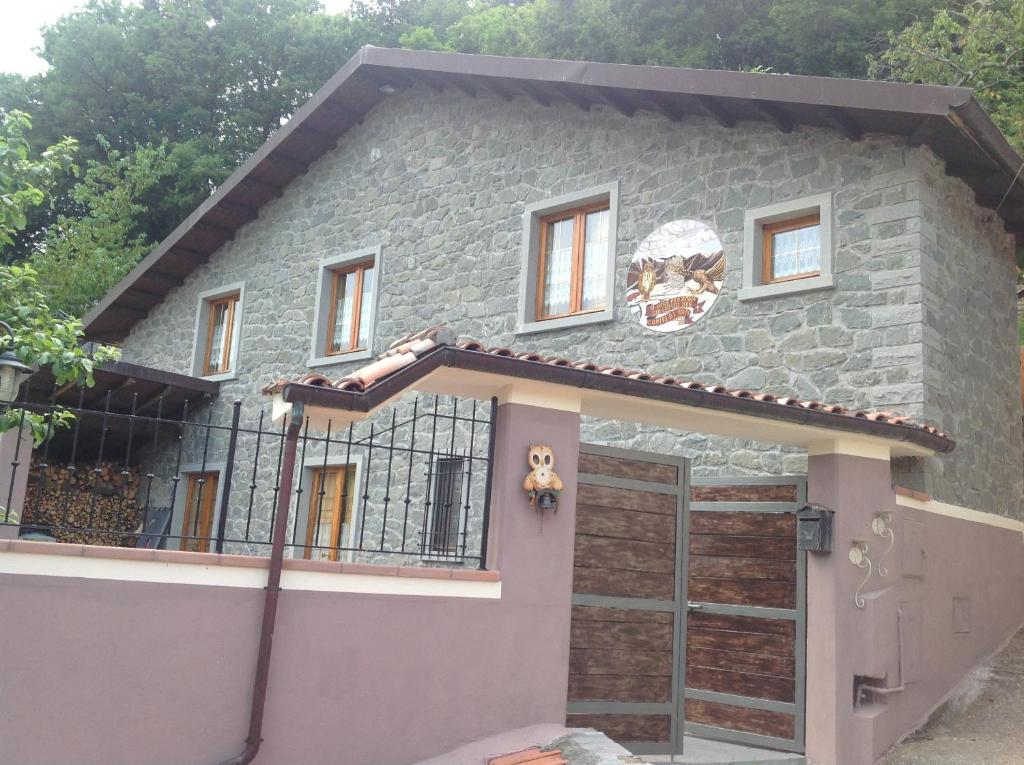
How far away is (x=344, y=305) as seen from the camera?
12828 millimetres

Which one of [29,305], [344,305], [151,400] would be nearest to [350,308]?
[344,305]

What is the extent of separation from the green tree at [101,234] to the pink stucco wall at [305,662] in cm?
1484

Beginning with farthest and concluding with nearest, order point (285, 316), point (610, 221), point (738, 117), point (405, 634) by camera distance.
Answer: point (285, 316) < point (610, 221) < point (738, 117) < point (405, 634)

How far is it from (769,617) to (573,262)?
4322 millimetres

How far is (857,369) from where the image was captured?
26.6ft

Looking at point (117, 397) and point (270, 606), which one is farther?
point (117, 397)

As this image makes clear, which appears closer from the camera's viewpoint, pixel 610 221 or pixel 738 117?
pixel 738 117

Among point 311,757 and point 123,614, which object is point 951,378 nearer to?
point 311,757

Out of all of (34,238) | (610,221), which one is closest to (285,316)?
(610,221)

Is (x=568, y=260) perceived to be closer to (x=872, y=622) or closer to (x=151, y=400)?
(x=872, y=622)

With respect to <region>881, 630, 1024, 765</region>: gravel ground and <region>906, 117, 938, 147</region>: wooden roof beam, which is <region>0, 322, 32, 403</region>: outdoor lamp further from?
<region>906, 117, 938, 147</region>: wooden roof beam

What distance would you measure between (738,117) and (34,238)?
62.3 ft

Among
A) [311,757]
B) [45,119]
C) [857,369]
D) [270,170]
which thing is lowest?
[311,757]

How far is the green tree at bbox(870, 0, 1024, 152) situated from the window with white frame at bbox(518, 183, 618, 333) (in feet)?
18.8
